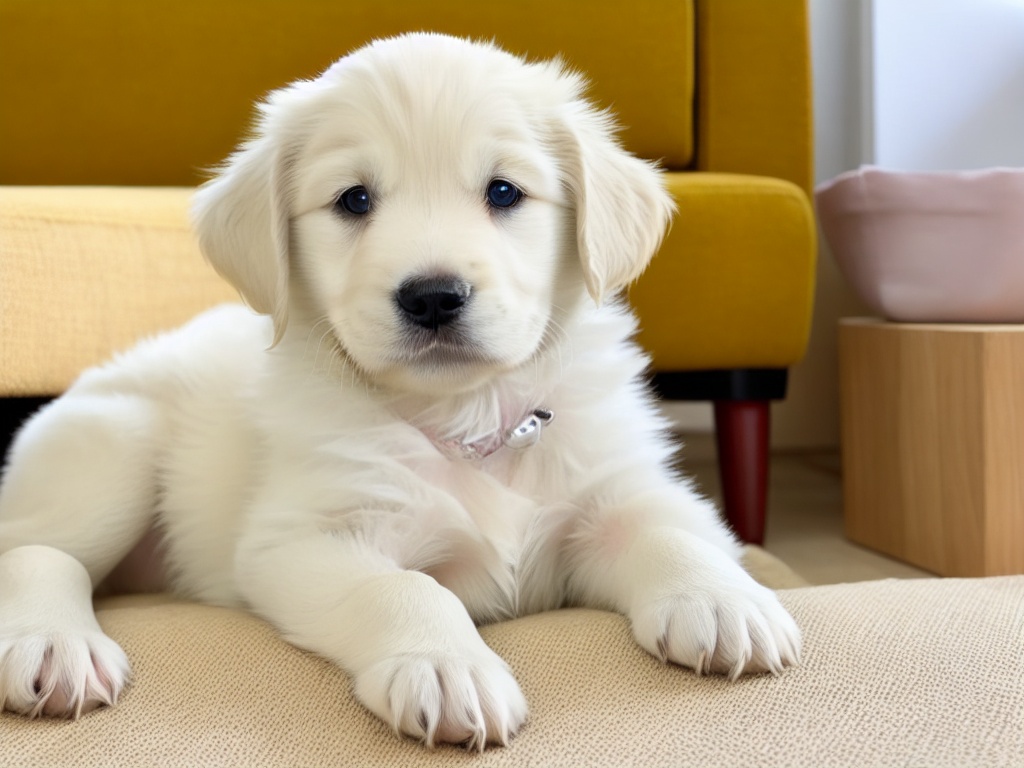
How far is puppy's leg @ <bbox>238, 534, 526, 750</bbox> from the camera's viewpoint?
120 centimetres

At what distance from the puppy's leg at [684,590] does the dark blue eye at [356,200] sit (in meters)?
0.65

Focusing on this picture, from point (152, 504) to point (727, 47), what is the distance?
211 centimetres

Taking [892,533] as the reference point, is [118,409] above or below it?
above

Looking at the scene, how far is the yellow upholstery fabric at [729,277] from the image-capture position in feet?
8.56

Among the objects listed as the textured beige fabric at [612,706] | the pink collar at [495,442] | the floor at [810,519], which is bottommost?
the floor at [810,519]

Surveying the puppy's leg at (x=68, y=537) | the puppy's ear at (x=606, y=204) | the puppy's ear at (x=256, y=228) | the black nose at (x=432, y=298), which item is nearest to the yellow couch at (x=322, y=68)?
the puppy's leg at (x=68, y=537)

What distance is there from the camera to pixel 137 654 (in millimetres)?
1539

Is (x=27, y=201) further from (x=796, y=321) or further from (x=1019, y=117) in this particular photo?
(x=1019, y=117)

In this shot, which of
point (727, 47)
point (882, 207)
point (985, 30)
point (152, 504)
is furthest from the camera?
point (985, 30)

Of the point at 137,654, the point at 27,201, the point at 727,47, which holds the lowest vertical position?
the point at 137,654

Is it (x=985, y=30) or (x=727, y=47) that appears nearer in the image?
(x=727, y=47)

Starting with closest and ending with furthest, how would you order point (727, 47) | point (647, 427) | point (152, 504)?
point (647, 427)
point (152, 504)
point (727, 47)

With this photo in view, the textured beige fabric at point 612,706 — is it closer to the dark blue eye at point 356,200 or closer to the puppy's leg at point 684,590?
the puppy's leg at point 684,590

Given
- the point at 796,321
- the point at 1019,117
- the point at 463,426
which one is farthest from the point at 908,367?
the point at 1019,117
